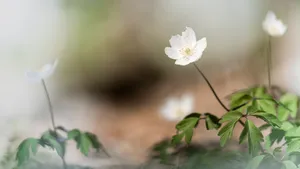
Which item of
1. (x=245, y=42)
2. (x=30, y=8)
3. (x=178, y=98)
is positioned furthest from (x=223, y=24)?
(x=30, y=8)

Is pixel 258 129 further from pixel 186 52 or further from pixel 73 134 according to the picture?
pixel 73 134

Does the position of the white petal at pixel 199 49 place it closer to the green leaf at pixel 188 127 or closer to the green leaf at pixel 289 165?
the green leaf at pixel 188 127

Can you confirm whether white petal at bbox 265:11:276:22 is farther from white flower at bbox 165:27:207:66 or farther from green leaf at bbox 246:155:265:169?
green leaf at bbox 246:155:265:169

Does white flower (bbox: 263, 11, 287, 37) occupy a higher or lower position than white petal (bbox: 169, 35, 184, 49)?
higher

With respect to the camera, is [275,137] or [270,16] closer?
[275,137]

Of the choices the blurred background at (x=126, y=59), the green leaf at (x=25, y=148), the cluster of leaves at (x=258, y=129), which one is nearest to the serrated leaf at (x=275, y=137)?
the cluster of leaves at (x=258, y=129)

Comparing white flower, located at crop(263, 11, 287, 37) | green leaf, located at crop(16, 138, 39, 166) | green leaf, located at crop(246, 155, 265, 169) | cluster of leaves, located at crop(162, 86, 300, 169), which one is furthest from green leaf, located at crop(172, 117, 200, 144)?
white flower, located at crop(263, 11, 287, 37)

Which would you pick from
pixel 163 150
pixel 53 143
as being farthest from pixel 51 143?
pixel 163 150
